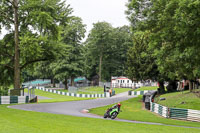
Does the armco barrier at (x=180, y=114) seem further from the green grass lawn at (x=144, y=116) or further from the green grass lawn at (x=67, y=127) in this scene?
the green grass lawn at (x=67, y=127)

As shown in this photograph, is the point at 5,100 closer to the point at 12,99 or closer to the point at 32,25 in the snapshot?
the point at 12,99

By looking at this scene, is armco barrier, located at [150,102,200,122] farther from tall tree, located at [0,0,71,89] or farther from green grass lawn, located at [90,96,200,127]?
tall tree, located at [0,0,71,89]

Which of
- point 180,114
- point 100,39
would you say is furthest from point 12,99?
point 100,39

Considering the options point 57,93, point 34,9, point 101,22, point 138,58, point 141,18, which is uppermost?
point 101,22

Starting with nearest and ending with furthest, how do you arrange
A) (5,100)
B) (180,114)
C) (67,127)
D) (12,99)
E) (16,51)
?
(67,127) → (180,114) → (5,100) → (12,99) → (16,51)

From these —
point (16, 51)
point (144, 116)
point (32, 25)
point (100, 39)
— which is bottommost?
point (144, 116)

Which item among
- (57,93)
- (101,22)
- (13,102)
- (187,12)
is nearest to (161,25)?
(187,12)

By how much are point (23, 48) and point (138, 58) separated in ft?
55.0

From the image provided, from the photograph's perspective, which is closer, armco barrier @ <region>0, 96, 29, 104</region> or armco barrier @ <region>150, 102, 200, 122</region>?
armco barrier @ <region>150, 102, 200, 122</region>

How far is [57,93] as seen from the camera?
5622 centimetres

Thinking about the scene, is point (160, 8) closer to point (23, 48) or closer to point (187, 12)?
point (187, 12)

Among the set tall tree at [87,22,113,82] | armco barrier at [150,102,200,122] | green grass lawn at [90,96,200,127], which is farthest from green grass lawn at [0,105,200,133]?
tall tree at [87,22,113,82]

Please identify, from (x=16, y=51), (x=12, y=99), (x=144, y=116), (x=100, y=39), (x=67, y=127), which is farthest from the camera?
(x=100, y=39)

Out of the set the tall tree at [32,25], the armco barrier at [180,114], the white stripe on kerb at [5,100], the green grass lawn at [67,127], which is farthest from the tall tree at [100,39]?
the green grass lawn at [67,127]
